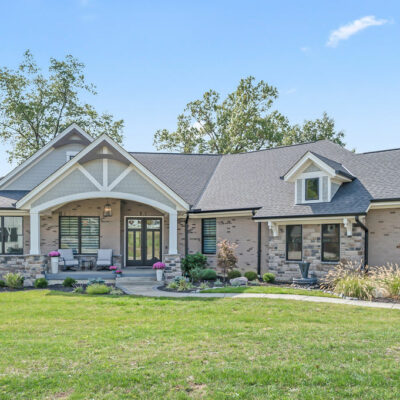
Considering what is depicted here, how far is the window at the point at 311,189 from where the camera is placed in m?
15.9

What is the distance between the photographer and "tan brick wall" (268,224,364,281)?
559 inches

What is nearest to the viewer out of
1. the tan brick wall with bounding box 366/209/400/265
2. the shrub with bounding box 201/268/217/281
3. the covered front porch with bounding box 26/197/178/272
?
the tan brick wall with bounding box 366/209/400/265

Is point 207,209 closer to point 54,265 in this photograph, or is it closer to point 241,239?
point 241,239

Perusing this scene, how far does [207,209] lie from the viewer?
708 inches

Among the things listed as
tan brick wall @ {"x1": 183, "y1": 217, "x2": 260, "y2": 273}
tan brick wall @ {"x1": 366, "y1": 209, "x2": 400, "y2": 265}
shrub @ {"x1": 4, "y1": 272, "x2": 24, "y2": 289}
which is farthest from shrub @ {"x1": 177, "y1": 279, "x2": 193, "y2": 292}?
tan brick wall @ {"x1": 366, "y1": 209, "x2": 400, "y2": 265}

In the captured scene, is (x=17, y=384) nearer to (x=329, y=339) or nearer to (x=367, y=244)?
(x=329, y=339)

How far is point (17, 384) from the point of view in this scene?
198 inches

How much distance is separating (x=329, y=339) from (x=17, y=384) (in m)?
4.91

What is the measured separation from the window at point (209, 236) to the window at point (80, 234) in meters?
4.75

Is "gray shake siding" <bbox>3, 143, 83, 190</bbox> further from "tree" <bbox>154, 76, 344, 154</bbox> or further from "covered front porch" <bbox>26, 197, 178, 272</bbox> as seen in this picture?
"tree" <bbox>154, 76, 344, 154</bbox>

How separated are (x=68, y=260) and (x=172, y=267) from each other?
4662mm

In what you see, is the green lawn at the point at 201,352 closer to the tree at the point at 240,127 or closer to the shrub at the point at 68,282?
the shrub at the point at 68,282

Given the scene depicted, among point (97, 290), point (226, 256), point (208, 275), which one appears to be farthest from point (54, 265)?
point (226, 256)

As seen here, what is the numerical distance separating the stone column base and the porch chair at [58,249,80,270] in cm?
401
